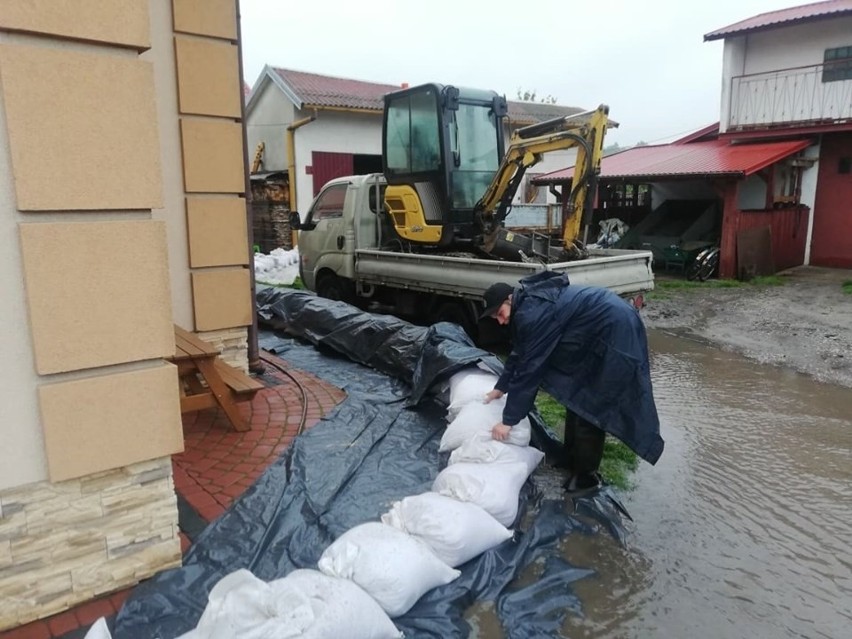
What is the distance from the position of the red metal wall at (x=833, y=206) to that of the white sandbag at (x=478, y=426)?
1364 centimetres

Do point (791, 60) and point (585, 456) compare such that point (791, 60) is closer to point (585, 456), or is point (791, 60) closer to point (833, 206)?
point (833, 206)

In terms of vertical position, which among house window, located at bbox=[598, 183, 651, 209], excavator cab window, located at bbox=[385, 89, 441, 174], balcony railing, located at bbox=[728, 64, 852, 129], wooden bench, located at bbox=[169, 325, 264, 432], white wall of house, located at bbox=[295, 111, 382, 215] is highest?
balcony railing, located at bbox=[728, 64, 852, 129]

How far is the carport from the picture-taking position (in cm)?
1288

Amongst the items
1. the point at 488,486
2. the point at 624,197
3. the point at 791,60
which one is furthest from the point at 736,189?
the point at 488,486

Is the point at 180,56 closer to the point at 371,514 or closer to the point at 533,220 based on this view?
the point at 371,514

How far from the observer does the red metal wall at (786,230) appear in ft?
44.3

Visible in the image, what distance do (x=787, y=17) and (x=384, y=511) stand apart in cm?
1653

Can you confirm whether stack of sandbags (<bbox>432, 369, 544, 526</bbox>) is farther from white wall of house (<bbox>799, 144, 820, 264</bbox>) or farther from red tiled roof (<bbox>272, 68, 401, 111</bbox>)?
white wall of house (<bbox>799, 144, 820, 264</bbox>)

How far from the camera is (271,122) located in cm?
1669

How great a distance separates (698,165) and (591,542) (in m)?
12.1

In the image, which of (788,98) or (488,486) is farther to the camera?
(788,98)

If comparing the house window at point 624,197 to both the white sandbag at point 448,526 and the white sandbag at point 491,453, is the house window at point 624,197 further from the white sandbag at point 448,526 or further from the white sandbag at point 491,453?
the white sandbag at point 448,526

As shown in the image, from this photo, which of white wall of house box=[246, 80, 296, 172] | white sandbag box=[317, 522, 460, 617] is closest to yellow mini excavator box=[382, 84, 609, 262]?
white sandbag box=[317, 522, 460, 617]

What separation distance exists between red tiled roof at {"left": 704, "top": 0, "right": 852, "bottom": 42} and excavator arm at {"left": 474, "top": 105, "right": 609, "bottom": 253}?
34.8ft
